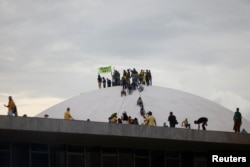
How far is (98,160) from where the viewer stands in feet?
114

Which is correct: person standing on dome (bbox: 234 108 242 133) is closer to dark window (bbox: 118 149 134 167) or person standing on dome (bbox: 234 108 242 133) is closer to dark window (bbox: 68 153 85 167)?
dark window (bbox: 118 149 134 167)

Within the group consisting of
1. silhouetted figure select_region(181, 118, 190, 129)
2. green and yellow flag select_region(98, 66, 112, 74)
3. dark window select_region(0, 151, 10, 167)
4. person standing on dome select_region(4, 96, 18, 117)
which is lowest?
dark window select_region(0, 151, 10, 167)

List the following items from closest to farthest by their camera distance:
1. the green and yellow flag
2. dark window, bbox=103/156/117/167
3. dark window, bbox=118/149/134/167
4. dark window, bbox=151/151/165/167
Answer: dark window, bbox=103/156/117/167 → dark window, bbox=118/149/134/167 → dark window, bbox=151/151/165/167 → the green and yellow flag

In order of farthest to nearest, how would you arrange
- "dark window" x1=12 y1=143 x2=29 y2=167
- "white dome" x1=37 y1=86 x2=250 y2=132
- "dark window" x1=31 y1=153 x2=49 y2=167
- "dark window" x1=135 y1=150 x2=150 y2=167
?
"white dome" x1=37 y1=86 x2=250 y2=132, "dark window" x1=135 y1=150 x2=150 y2=167, "dark window" x1=31 y1=153 x2=49 y2=167, "dark window" x1=12 y1=143 x2=29 y2=167

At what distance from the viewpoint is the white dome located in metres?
44.0

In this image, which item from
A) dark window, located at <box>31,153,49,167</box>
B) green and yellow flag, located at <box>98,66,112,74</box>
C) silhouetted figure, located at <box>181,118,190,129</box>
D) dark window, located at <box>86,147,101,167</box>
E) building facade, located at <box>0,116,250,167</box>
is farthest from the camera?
green and yellow flag, located at <box>98,66,112,74</box>

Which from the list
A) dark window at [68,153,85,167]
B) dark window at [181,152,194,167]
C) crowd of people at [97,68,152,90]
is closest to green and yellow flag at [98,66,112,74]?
crowd of people at [97,68,152,90]

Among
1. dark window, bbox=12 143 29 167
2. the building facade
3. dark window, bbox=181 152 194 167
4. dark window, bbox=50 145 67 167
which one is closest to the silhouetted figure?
the building facade

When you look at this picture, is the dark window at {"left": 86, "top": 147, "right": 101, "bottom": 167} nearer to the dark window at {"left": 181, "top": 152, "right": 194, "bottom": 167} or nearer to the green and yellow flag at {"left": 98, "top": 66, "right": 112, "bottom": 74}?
the dark window at {"left": 181, "top": 152, "right": 194, "bottom": 167}

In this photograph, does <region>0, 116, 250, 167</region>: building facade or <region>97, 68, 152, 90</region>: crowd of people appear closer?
<region>0, 116, 250, 167</region>: building facade

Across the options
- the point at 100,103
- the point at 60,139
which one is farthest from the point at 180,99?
the point at 60,139

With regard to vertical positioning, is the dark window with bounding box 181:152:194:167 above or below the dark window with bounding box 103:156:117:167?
above

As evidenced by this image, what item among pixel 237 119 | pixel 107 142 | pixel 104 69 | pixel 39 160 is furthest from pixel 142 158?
pixel 104 69

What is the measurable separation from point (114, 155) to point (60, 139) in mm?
3692
